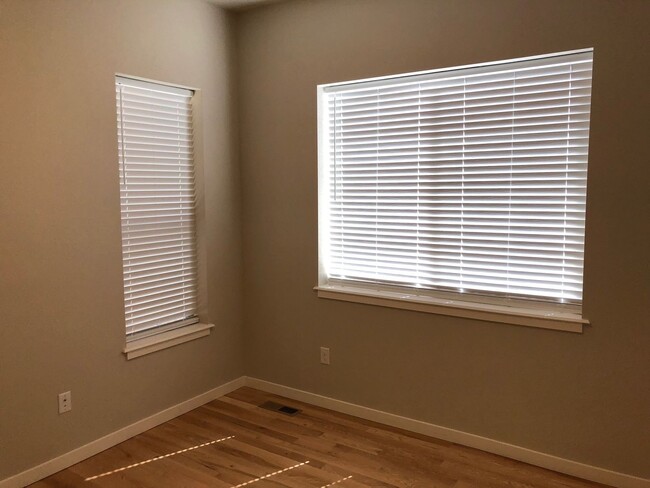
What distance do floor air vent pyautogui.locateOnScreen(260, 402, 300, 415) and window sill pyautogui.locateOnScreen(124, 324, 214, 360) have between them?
2.10 feet

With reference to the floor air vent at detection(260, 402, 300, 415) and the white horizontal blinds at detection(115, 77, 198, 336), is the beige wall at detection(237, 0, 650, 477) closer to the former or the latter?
the floor air vent at detection(260, 402, 300, 415)

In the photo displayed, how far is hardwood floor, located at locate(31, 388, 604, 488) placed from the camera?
274 cm

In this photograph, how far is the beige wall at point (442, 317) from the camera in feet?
8.32

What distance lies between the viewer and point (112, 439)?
3.11 metres

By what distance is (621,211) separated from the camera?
8.36 ft

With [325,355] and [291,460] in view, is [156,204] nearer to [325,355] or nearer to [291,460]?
[325,355]

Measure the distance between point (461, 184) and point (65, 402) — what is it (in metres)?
2.48

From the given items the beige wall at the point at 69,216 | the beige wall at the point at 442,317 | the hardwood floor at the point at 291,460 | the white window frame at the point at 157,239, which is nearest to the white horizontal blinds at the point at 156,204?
the white window frame at the point at 157,239

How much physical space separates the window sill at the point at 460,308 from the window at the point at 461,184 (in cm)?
2

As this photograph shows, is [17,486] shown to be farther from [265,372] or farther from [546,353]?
[546,353]

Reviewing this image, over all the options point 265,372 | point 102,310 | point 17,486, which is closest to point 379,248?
point 265,372

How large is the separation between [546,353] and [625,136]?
1142 millimetres

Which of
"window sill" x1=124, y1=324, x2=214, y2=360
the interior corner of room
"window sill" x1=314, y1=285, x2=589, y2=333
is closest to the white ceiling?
the interior corner of room

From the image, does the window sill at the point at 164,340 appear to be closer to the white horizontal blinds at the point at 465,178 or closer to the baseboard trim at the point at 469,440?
the baseboard trim at the point at 469,440
